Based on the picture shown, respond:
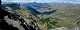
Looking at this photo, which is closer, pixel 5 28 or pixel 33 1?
pixel 5 28

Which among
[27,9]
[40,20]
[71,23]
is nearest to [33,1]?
[27,9]

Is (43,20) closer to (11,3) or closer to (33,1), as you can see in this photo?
(33,1)

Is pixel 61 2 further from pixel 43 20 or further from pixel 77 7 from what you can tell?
pixel 43 20

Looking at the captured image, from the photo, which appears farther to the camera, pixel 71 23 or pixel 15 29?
pixel 71 23

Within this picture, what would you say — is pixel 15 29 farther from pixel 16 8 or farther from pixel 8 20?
pixel 16 8

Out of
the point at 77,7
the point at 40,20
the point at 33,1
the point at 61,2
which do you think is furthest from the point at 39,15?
the point at 77,7

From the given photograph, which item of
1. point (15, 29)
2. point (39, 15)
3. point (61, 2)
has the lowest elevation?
point (15, 29)

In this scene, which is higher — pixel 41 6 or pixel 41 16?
pixel 41 6

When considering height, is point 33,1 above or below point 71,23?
above

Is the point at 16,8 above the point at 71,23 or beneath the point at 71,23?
above
